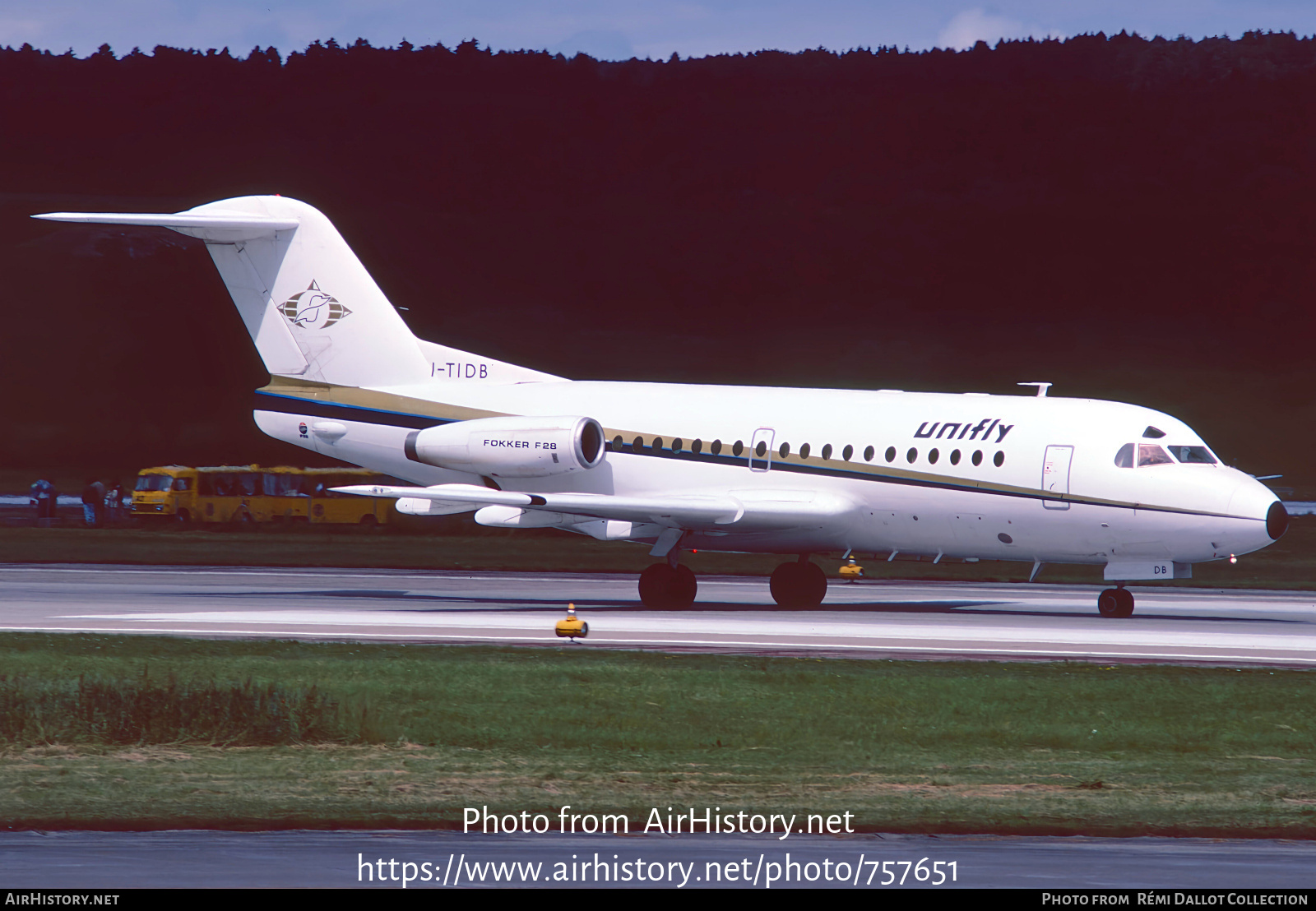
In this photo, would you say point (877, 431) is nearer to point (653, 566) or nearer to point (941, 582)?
point (653, 566)

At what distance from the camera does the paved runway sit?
1020 inches

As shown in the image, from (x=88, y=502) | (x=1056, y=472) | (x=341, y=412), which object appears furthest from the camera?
(x=88, y=502)

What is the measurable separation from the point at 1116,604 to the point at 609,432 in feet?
35.4

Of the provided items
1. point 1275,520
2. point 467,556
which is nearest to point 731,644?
point 1275,520

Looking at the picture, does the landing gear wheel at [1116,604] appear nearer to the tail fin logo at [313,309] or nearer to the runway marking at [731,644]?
the runway marking at [731,644]

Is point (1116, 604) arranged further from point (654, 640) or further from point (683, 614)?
point (654, 640)

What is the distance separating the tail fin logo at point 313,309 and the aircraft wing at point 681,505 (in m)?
6.38

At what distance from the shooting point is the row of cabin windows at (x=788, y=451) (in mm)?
32562

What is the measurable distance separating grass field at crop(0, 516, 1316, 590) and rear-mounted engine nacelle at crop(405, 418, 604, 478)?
1442 centimetres

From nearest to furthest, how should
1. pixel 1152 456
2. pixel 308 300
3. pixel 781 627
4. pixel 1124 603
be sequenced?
pixel 781 627
pixel 1152 456
pixel 1124 603
pixel 308 300

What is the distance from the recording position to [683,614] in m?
33.2

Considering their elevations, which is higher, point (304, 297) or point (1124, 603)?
point (304, 297)

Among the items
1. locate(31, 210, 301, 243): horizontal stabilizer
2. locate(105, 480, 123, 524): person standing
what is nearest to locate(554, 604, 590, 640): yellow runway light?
locate(31, 210, 301, 243): horizontal stabilizer

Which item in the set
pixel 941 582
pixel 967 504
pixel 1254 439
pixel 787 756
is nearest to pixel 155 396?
pixel 1254 439
